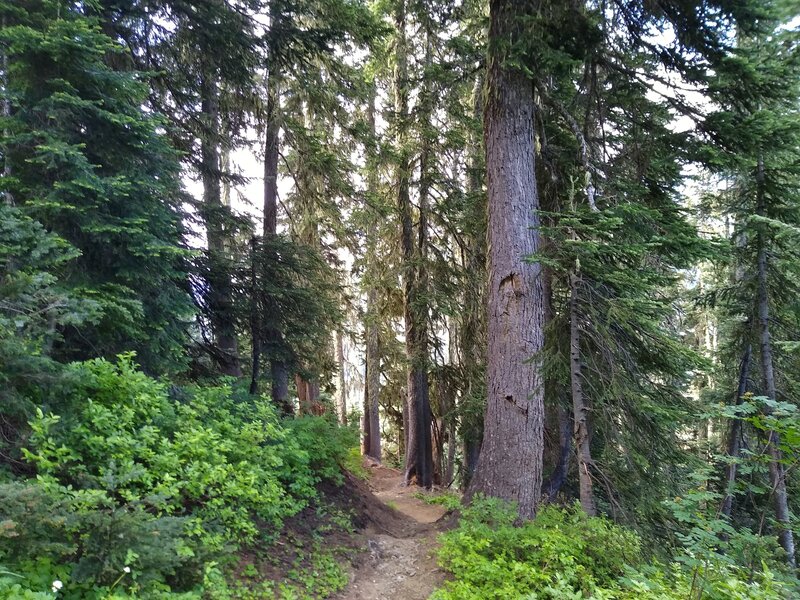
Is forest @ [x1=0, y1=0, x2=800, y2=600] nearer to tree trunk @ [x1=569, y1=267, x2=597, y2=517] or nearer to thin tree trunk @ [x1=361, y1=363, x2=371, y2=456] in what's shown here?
tree trunk @ [x1=569, y1=267, x2=597, y2=517]

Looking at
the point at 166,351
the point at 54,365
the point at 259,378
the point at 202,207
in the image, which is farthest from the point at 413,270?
the point at 54,365

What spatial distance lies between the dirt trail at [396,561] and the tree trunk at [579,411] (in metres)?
2.01

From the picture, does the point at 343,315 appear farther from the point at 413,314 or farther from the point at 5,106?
the point at 5,106

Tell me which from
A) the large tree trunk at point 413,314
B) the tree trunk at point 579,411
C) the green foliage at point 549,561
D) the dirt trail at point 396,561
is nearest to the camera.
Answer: the green foliage at point 549,561

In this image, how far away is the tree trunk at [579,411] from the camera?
5.44 metres

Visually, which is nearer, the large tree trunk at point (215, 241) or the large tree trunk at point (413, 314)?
the large tree trunk at point (215, 241)

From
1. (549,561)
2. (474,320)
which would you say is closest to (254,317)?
(474,320)

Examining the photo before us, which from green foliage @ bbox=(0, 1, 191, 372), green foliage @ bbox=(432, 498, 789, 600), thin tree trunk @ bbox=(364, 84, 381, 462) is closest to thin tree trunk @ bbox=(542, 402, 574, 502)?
green foliage @ bbox=(432, 498, 789, 600)

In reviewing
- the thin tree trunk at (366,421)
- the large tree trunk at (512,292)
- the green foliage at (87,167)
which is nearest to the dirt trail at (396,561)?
the large tree trunk at (512,292)

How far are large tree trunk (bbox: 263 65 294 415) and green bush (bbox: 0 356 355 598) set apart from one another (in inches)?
124

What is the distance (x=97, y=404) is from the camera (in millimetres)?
3516

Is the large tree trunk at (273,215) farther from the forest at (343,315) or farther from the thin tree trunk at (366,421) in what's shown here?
the thin tree trunk at (366,421)

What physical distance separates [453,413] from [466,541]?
5.18 meters

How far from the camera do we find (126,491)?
294 centimetres
